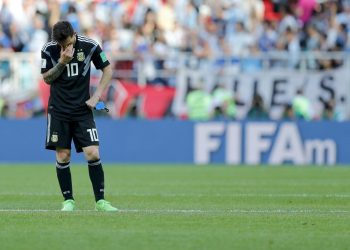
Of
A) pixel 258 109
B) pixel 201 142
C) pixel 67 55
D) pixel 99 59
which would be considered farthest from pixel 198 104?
pixel 67 55

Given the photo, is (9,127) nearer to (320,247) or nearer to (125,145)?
(125,145)

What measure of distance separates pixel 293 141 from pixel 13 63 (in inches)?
269

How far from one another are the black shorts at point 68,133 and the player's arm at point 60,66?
487 millimetres

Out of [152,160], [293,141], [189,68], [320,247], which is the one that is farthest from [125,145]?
[320,247]

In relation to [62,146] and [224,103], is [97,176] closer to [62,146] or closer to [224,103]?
[62,146]

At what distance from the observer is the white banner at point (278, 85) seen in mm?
25344

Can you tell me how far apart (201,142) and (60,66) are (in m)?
13.6

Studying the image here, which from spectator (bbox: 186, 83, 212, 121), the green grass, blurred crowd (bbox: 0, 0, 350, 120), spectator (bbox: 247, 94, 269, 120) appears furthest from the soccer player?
blurred crowd (bbox: 0, 0, 350, 120)

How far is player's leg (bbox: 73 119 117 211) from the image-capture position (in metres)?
12.3

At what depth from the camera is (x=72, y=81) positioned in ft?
40.6

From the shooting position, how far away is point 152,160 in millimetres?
25891

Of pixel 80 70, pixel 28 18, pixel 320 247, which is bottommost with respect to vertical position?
pixel 320 247

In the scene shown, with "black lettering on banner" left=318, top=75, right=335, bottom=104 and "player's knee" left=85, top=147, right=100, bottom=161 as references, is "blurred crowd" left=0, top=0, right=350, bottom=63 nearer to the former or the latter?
"black lettering on banner" left=318, top=75, right=335, bottom=104

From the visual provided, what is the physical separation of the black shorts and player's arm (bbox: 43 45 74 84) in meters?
0.49
